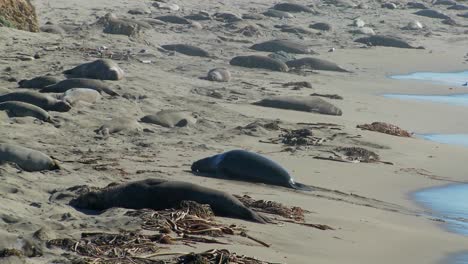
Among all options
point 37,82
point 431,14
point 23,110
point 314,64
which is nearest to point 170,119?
point 23,110

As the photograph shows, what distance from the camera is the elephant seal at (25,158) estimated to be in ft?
23.0

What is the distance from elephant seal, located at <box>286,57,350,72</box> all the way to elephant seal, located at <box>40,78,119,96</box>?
565cm

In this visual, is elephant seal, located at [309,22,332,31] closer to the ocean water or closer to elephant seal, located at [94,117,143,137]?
the ocean water

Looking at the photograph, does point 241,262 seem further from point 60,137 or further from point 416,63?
point 416,63

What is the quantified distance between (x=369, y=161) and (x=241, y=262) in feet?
14.3

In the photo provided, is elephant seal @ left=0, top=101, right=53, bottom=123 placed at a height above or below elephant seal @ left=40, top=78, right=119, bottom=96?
above

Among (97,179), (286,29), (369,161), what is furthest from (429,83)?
(97,179)

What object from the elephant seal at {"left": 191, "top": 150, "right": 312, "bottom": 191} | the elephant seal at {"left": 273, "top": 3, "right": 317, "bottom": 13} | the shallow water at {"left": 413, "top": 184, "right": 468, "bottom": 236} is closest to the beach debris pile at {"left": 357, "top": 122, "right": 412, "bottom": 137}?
the shallow water at {"left": 413, "top": 184, "right": 468, "bottom": 236}

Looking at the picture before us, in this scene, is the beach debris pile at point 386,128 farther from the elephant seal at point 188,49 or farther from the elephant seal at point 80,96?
the elephant seal at point 188,49

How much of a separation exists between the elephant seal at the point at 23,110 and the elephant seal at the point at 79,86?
146cm

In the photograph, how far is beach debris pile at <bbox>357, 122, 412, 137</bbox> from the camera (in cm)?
1103

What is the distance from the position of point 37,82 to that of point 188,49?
216 inches

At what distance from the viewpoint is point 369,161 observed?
369 inches

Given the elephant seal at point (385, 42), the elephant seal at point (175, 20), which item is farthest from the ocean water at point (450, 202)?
the elephant seal at point (175, 20)
